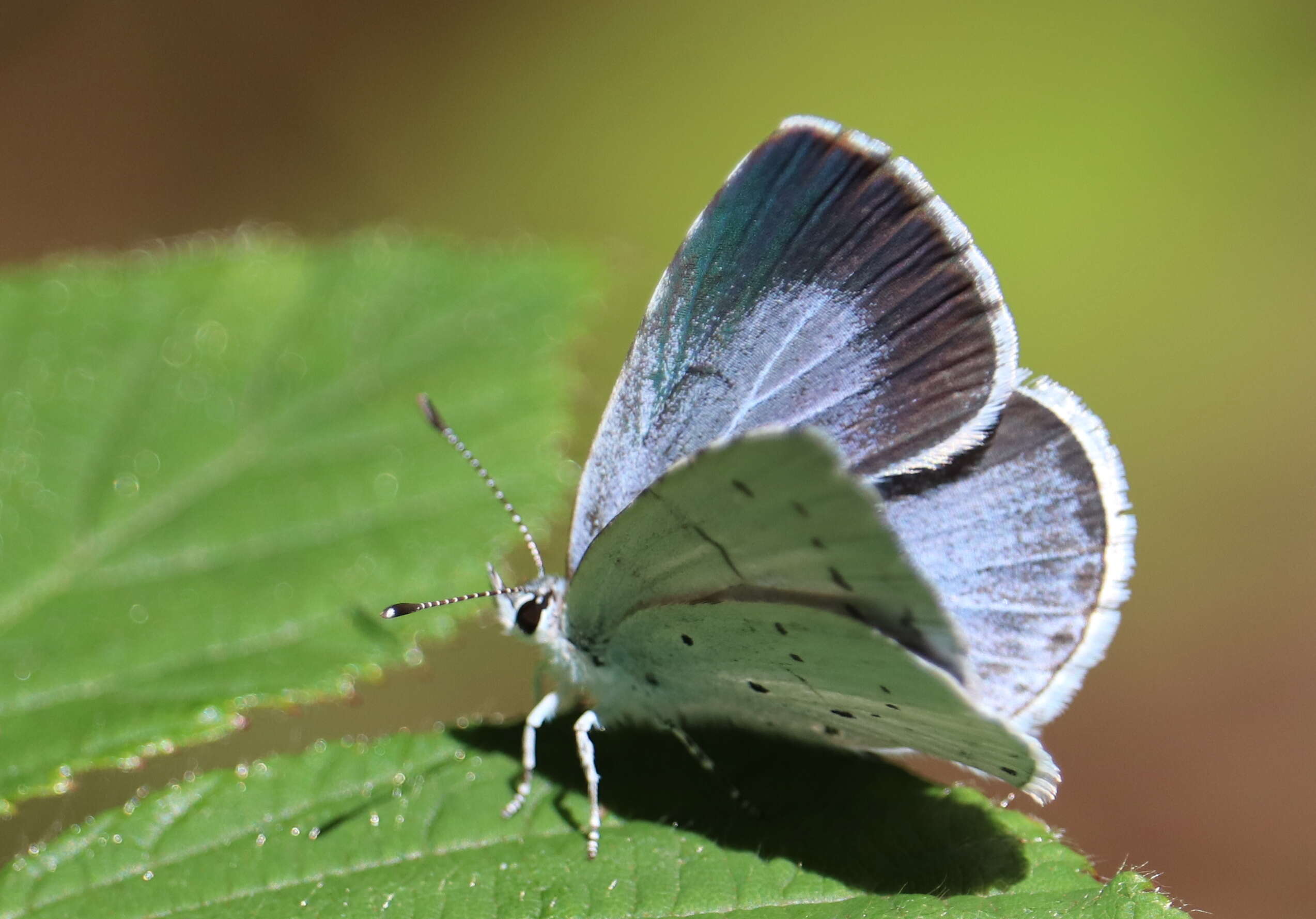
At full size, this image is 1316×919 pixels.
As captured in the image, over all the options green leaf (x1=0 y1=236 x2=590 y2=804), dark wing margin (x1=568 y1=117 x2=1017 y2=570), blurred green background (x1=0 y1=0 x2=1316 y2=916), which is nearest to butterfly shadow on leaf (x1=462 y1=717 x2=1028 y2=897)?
green leaf (x1=0 y1=236 x2=590 y2=804)

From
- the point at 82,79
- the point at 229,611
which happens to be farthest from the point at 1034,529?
the point at 82,79

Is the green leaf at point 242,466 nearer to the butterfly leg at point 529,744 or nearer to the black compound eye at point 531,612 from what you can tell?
the black compound eye at point 531,612

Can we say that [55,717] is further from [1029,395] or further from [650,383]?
[1029,395]

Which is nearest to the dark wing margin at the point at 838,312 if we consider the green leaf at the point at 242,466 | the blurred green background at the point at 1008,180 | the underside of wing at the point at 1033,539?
the underside of wing at the point at 1033,539

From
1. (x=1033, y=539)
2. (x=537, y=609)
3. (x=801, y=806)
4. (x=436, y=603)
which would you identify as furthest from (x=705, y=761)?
(x=1033, y=539)

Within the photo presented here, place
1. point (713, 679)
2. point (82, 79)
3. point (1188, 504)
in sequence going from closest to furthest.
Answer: point (713, 679) < point (1188, 504) < point (82, 79)

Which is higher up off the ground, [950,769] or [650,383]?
[650,383]

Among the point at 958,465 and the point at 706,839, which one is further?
the point at 958,465

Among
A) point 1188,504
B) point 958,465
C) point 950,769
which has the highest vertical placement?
point 958,465
